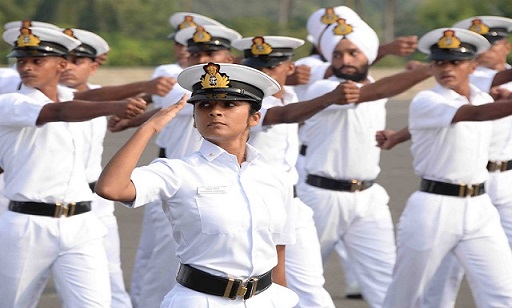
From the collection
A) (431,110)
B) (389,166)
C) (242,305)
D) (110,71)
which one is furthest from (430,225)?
(110,71)

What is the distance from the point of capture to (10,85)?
11.1 meters

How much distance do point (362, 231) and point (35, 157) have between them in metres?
2.77

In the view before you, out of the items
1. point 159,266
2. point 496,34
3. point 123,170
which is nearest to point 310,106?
point 159,266

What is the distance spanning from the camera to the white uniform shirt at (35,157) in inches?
323

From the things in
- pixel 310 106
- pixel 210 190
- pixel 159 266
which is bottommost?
pixel 159 266

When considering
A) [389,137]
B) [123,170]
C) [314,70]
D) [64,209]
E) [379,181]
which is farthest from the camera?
[379,181]

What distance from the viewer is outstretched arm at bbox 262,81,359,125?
322 inches

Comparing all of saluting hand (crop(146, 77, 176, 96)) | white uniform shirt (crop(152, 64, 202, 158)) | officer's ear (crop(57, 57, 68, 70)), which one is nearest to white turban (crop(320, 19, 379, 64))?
white uniform shirt (crop(152, 64, 202, 158))

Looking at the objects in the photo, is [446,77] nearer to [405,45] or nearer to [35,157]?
[405,45]

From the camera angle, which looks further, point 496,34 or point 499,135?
point 496,34

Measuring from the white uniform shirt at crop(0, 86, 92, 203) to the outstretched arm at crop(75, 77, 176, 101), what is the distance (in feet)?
1.71

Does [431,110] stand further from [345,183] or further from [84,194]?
[84,194]

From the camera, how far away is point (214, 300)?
6191mm

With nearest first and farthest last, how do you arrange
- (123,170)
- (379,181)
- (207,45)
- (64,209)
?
(123,170) < (64,209) < (207,45) < (379,181)
